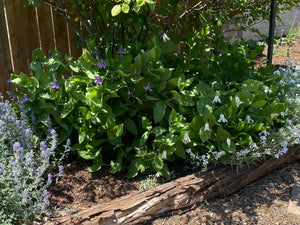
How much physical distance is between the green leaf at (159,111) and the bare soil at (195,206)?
0.52 metres

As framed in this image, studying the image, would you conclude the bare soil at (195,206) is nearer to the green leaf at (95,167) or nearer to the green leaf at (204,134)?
the green leaf at (95,167)

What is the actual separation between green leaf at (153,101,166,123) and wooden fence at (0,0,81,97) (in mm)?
1400

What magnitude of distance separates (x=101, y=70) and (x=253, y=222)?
1700 mm

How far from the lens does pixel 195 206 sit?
2773 millimetres

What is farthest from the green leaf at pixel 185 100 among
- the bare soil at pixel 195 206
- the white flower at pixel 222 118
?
the bare soil at pixel 195 206

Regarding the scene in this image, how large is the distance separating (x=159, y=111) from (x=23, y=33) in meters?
1.71

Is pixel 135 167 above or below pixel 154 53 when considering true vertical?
below

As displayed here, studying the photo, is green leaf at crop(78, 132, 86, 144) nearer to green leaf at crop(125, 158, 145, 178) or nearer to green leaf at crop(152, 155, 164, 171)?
green leaf at crop(125, 158, 145, 178)

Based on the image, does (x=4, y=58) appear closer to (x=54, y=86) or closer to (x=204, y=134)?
(x=54, y=86)

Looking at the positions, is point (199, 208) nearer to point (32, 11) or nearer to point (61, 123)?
point (61, 123)

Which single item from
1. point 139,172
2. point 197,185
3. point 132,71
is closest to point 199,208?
point 197,185

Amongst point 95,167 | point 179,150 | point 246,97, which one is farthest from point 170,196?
point 246,97

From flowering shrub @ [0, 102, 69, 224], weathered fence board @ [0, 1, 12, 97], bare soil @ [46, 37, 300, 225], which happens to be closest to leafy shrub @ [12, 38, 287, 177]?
bare soil @ [46, 37, 300, 225]

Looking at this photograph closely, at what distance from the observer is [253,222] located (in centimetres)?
267
